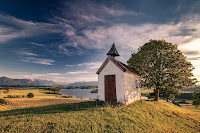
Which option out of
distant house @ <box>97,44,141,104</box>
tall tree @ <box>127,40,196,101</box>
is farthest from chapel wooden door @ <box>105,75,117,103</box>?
tall tree @ <box>127,40,196,101</box>

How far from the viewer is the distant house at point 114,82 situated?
1445 centimetres

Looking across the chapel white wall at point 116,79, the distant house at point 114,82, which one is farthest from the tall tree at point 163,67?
the chapel white wall at point 116,79

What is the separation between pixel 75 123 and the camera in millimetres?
7355

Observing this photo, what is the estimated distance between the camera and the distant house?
1445 centimetres

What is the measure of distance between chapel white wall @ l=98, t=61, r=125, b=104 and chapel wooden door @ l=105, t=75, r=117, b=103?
55 centimetres

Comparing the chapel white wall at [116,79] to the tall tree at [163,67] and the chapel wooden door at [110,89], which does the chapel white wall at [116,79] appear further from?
the tall tree at [163,67]

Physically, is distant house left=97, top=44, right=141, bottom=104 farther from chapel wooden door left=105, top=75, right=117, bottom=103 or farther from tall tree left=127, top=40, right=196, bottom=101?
tall tree left=127, top=40, right=196, bottom=101

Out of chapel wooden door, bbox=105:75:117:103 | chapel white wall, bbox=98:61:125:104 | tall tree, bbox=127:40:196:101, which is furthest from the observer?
tall tree, bbox=127:40:196:101

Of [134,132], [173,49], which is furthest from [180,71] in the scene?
A: [134,132]

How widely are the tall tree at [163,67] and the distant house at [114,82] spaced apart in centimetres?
669

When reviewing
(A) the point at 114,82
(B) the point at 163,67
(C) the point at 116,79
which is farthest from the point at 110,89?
(B) the point at 163,67

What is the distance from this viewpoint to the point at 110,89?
1555 cm

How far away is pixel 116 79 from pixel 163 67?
1144 cm

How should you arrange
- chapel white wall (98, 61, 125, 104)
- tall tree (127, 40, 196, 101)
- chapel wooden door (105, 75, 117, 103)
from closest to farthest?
chapel white wall (98, 61, 125, 104)
chapel wooden door (105, 75, 117, 103)
tall tree (127, 40, 196, 101)
